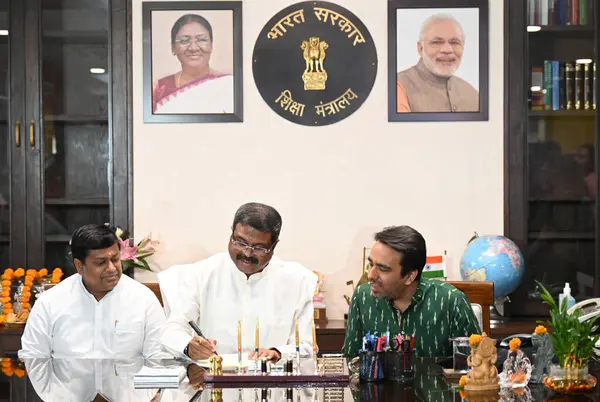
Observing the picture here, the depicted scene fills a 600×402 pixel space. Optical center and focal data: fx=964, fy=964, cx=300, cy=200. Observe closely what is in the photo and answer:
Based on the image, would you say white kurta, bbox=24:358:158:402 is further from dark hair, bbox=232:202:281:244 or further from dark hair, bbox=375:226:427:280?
dark hair, bbox=375:226:427:280

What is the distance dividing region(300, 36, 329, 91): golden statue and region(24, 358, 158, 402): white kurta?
8.14 feet

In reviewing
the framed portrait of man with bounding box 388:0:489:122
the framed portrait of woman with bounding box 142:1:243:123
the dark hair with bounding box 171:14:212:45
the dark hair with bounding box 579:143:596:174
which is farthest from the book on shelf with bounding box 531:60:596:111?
the dark hair with bounding box 171:14:212:45

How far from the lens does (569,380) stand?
2.89m

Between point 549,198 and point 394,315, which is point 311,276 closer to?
point 394,315

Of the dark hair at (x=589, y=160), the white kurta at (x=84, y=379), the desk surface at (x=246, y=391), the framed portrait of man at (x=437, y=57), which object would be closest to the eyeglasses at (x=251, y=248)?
the white kurta at (x=84, y=379)

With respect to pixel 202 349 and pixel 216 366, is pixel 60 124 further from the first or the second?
pixel 216 366

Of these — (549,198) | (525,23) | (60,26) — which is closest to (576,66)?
(525,23)

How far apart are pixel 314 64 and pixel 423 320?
2.36 metres

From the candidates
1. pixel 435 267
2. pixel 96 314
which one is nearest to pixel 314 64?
pixel 435 267

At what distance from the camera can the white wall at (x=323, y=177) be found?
567cm

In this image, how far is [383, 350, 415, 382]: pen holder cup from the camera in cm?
305

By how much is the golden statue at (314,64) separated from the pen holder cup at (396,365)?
286cm

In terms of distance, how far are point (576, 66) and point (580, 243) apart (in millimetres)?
1035

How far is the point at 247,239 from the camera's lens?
3918 mm
